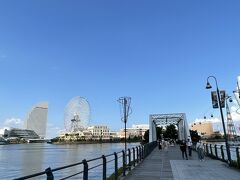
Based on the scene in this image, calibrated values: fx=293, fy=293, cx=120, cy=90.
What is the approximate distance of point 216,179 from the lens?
12297 millimetres

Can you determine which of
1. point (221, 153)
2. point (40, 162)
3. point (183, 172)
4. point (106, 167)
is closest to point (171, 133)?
point (40, 162)

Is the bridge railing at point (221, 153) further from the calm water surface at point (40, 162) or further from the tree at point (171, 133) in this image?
the tree at point (171, 133)

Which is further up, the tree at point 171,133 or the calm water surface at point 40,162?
the tree at point 171,133

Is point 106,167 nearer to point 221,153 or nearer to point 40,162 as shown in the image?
point 221,153

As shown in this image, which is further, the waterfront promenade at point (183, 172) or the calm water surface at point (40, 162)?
the calm water surface at point (40, 162)

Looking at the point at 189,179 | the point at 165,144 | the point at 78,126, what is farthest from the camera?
the point at 78,126

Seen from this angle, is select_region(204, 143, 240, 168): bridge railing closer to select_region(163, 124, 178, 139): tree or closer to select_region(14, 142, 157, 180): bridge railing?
select_region(14, 142, 157, 180): bridge railing

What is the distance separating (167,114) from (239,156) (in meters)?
42.5

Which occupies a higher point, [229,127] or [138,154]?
[229,127]

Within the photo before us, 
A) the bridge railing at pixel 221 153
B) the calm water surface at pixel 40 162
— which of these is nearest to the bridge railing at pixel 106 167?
the calm water surface at pixel 40 162

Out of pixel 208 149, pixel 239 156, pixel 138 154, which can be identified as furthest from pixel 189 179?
pixel 208 149

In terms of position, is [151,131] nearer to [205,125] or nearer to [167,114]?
[167,114]

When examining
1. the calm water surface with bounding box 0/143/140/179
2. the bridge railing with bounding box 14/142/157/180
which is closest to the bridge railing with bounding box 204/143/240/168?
the bridge railing with bounding box 14/142/157/180

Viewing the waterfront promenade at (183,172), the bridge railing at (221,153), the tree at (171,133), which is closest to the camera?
the waterfront promenade at (183,172)
